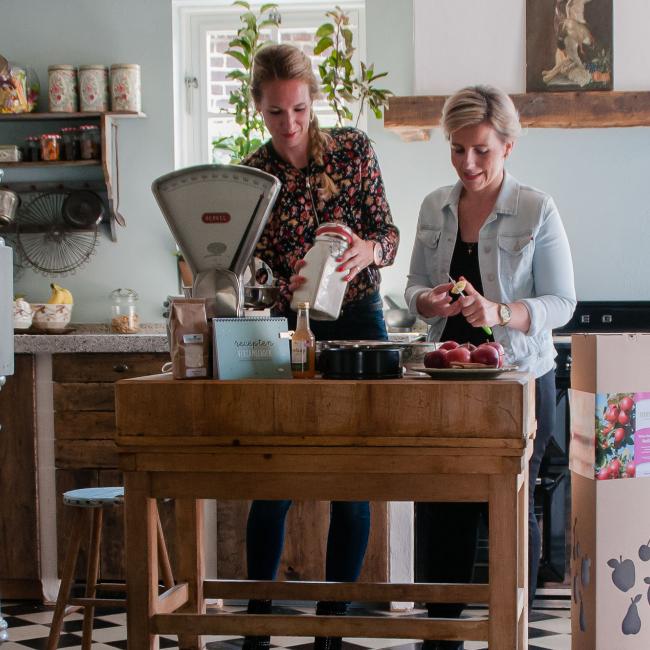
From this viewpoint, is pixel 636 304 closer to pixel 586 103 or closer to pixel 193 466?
pixel 586 103

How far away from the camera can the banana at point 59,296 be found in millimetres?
4523

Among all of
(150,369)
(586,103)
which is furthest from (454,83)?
(150,369)

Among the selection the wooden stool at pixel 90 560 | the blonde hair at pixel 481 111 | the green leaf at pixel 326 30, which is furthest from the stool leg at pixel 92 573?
the green leaf at pixel 326 30

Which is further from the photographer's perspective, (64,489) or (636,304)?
(636,304)

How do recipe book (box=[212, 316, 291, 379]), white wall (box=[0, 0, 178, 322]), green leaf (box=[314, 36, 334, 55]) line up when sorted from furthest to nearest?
white wall (box=[0, 0, 178, 322]) < green leaf (box=[314, 36, 334, 55]) < recipe book (box=[212, 316, 291, 379])

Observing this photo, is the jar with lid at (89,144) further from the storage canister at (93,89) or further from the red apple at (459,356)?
the red apple at (459,356)

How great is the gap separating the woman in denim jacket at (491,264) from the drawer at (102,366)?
1360mm

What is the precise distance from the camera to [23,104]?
15.2ft

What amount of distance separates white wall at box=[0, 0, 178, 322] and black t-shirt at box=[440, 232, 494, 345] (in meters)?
2.48

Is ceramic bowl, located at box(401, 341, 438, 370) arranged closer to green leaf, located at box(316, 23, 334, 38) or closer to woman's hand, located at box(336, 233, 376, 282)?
woman's hand, located at box(336, 233, 376, 282)

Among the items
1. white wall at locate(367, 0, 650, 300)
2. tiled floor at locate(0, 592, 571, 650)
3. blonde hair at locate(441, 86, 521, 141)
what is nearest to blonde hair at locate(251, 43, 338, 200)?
blonde hair at locate(441, 86, 521, 141)

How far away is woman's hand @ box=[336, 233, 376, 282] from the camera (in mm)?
2100

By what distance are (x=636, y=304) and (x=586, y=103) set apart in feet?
3.17

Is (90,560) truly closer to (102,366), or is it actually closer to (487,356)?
(102,366)
